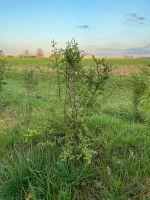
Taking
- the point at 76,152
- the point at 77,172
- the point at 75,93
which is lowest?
the point at 77,172

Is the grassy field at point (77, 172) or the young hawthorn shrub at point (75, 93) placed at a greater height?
the young hawthorn shrub at point (75, 93)

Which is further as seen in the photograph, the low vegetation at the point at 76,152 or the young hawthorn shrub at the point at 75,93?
the young hawthorn shrub at the point at 75,93

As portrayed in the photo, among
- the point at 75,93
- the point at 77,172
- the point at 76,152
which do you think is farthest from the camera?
the point at 75,93

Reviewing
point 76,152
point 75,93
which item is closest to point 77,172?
point 76,152

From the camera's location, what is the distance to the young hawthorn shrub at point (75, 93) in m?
3.80

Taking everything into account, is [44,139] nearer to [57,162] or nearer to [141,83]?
[57,162]

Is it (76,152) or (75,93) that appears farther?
(75,93)

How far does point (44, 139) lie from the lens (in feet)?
14.7

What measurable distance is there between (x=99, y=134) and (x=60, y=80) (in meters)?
1.24

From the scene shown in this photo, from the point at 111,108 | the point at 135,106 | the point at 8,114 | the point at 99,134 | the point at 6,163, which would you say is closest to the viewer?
the point at 6,163

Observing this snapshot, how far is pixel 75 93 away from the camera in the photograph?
13.2 ft

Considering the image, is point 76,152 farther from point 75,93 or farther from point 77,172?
point 75,93

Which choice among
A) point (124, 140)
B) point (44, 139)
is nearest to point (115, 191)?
point (124, 140)

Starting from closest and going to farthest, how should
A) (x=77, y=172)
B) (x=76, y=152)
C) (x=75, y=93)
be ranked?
(x=77, y=172) < (x=76, y=152) < (x=75, y=93)
